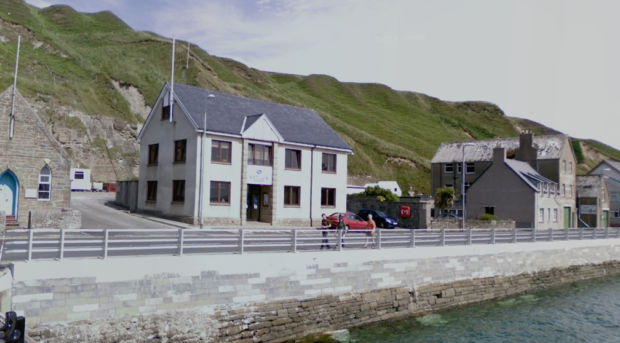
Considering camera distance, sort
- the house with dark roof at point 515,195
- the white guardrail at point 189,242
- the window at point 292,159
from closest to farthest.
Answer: the white guardrail at point 189,242 < the window at point 292,159 < the house with dark roof at point 515,195

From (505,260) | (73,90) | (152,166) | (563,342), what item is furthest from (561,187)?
(73,90)

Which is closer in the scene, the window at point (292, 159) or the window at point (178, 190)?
the window at point (178, 190)

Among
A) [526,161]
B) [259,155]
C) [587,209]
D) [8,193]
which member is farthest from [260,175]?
[587,209]

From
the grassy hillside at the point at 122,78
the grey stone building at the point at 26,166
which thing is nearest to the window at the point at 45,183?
the grey stone building at the point at 26,166

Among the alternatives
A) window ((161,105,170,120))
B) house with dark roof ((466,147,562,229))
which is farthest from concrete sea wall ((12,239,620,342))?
house with dark roof ((466,147,562,229))

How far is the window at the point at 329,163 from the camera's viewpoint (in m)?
40.2

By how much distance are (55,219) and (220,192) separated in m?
11.0

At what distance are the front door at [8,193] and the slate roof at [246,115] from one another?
11.3 m

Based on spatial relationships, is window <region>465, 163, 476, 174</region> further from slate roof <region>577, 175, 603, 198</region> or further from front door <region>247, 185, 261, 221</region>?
front door <region>247, 185, 261, 221</region>

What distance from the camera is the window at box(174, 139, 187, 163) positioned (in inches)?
1368

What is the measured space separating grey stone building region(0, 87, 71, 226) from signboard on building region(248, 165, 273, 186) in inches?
490

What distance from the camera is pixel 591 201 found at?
6531 cm

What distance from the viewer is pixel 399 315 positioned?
2148 centimetres

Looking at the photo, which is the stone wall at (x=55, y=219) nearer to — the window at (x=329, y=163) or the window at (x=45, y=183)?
the window at (x=45, y=183)
